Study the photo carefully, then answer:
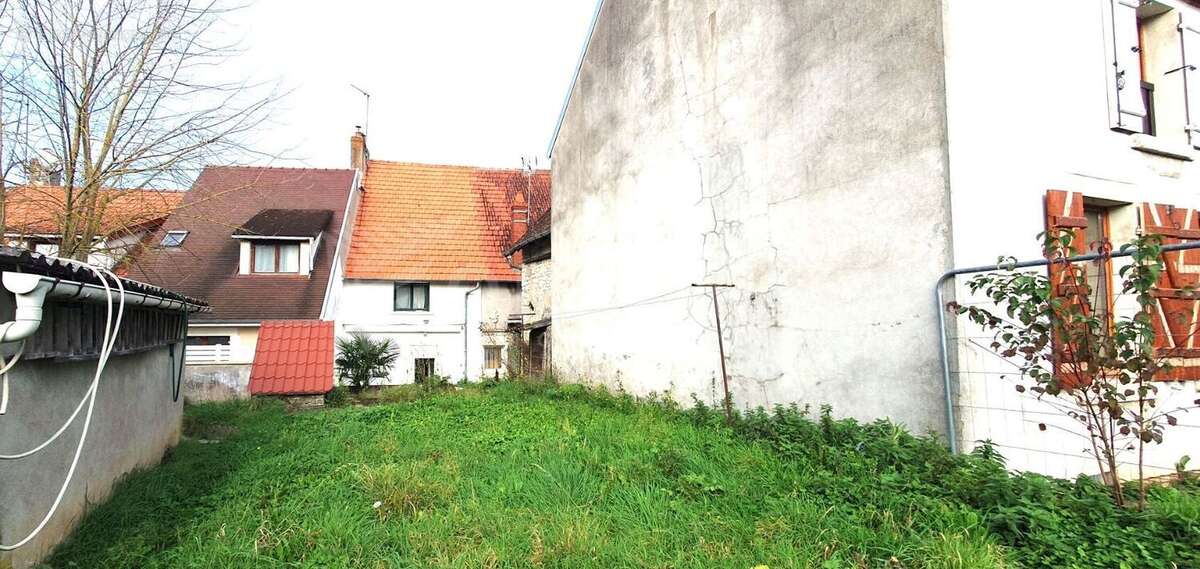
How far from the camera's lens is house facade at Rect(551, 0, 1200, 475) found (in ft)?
17.8

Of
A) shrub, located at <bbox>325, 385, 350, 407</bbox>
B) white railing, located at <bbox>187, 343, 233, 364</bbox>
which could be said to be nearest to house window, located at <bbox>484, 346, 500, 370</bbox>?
shrub, located at <bbox>325, 385, 350, 407</bbox>

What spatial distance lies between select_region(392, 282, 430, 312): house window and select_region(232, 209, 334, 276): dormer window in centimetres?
271

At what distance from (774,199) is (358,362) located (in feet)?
44.6

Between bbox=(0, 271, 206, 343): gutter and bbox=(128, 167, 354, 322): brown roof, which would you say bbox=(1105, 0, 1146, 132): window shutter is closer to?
bbox=(0, 271, 206, 343): gutter

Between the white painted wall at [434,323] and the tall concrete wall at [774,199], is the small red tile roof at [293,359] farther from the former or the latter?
the tall concrete wall at [774,199]

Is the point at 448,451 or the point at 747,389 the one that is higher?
the point at 747,389

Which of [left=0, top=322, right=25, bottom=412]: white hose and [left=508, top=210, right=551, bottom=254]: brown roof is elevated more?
[left=508, top=210, right=551, bottom=254]: brown roof

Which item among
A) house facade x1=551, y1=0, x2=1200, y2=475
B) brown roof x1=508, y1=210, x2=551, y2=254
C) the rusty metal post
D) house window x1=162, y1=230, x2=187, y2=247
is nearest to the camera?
house facade x1=551, y1=0, x2=1200, y2=475

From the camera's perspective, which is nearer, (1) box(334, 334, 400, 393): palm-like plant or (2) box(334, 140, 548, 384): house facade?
(1) box(334, 334, 400, 393): palm-like plant

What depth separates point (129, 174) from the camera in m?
9.25

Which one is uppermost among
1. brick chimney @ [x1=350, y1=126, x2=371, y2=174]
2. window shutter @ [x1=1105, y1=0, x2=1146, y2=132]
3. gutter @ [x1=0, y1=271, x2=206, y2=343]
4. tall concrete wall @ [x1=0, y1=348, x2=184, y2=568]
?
brick chimney @ [x1=350, y1=126, x2=371, y2=174]

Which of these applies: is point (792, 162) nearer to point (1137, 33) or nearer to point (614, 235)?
point (1137, 33)

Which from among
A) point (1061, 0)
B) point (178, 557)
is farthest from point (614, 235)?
point (178, 557)

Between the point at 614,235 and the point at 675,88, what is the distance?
3.10 m
